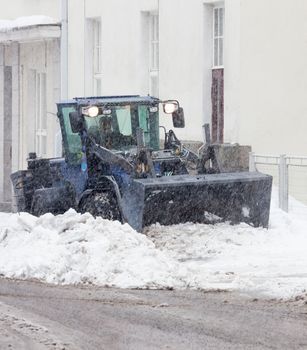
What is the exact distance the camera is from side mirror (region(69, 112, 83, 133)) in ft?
63.3

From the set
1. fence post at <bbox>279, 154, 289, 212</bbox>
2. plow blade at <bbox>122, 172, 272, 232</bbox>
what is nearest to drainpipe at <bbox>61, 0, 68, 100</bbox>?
fence post at <bbox>279, 154, 289, 212</bbox>

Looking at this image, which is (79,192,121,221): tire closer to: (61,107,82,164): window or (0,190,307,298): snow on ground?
(0,190,307,298): snow on ground

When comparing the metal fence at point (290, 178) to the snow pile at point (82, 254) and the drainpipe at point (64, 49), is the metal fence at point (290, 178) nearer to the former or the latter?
the snow pile at point (82, 254)

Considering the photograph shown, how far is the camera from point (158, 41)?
94.9 ft

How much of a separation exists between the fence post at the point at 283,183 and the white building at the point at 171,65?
1.25m

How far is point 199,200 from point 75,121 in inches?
89.7

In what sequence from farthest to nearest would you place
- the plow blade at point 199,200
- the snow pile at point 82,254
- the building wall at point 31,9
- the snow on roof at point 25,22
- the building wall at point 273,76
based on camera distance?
the building wall at point 31,9 < the snow on roof at point 25,22 < the building wall at point 273,76 < the plow blade at point 199,200 < the snow pile at point 82,254

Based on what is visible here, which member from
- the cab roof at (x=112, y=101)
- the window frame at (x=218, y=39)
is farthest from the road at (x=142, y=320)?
the window frame at (x=218, y=39)

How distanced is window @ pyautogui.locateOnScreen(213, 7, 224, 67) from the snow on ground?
25.6ft

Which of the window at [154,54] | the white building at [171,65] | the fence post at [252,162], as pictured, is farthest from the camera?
the window at [154,54]

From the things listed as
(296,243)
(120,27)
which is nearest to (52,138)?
(120,27)

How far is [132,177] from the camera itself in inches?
731

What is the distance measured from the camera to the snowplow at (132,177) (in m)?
18.3

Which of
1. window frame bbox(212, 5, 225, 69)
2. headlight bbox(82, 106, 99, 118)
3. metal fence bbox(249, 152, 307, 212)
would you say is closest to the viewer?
headlight bbox(82, 106, 99, 118)
